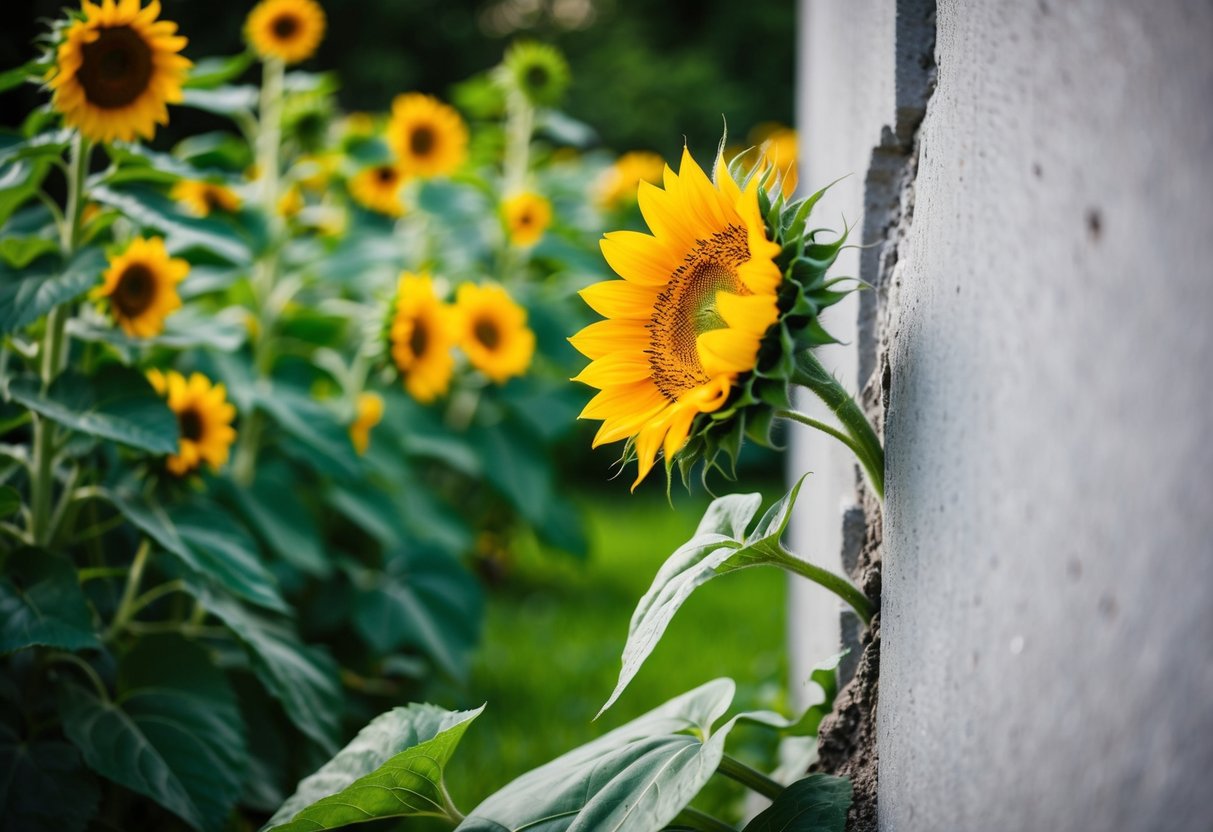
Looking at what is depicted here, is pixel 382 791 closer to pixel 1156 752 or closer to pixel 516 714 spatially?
pixel 1156 752

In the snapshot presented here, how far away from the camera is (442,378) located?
238 centimetres

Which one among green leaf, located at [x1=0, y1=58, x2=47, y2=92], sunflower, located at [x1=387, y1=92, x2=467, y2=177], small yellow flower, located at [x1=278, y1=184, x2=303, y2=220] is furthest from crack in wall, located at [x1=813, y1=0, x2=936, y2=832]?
sunflower, located at [x1=387, y1=92, x2=467, y2=177]

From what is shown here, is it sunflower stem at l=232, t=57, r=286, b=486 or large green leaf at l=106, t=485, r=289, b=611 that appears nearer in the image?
large green leaf at l=106, t=485, r=289, b=611

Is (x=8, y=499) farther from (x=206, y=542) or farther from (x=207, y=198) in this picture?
(x=207, y=198)

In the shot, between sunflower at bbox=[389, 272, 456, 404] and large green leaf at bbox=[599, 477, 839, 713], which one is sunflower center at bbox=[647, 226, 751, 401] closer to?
large green leaf at bbox=[599, 477, 839, 713]

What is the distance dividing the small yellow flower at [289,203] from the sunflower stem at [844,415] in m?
1.91

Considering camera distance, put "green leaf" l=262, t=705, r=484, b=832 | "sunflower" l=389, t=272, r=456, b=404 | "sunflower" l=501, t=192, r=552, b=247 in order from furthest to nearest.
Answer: "sunflower" l=501, t=192, r=552, b=247 → "sunflower" l=389, t=272, r=456, b=404 → "green leaf" l=262, t=705, r=484, b=832

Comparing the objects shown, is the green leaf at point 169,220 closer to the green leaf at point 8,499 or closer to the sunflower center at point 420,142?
the green leaf at point 8,499

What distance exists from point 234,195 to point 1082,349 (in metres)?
2.28

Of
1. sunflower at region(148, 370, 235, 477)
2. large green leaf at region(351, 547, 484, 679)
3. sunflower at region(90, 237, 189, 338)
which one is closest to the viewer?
sunflower at region(90, 237, 189, 338)

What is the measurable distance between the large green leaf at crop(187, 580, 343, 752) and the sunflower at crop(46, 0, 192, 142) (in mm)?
679

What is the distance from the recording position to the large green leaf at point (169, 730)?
1.39 meters

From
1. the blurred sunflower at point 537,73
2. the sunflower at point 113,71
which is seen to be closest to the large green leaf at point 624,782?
the sunflower at point 113,71

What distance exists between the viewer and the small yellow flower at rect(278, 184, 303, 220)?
2537 millimetres
